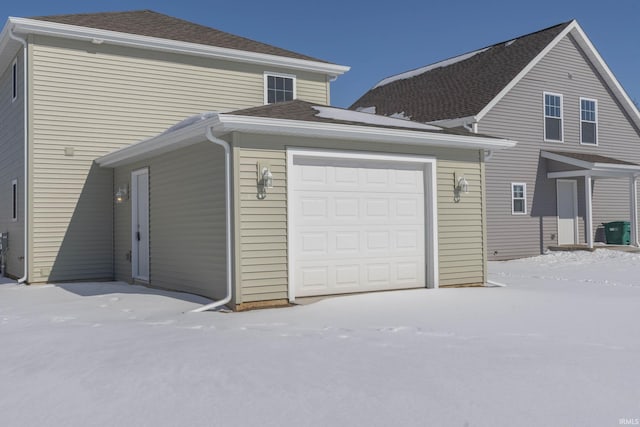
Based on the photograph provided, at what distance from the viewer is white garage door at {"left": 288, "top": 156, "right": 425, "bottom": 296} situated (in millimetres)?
9023

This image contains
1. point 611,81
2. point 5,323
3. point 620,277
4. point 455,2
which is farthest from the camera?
point 455,2

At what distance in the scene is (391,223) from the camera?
9.87 metres

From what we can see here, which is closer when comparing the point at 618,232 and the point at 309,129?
the point at 309,129

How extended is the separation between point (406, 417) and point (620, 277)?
10.2 metres

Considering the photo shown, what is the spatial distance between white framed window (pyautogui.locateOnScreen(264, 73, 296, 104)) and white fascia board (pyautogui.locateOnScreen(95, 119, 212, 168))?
4.40 metres

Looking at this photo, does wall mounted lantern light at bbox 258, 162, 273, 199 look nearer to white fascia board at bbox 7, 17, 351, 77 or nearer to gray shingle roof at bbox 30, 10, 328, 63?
white fascia board at bbox 7, 17, 351, 77

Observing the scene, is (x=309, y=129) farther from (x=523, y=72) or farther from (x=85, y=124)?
(x=523, y=72)

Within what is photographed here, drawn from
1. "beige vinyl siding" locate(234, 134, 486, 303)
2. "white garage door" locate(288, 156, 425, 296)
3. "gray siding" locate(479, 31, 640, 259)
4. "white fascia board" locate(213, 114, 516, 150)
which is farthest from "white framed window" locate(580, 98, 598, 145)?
"beige vinyl siding" locate(234, 134, 486, 303)

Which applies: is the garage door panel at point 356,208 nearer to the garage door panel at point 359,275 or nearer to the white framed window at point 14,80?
the garage door panel at point 359,275

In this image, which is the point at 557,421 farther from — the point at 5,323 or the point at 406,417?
the point at 5,323

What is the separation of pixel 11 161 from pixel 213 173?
7934mm

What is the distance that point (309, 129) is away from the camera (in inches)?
346

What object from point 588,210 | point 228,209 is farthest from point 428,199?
point 588,210

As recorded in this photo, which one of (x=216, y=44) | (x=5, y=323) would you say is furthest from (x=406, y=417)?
(x=216, y=44)
